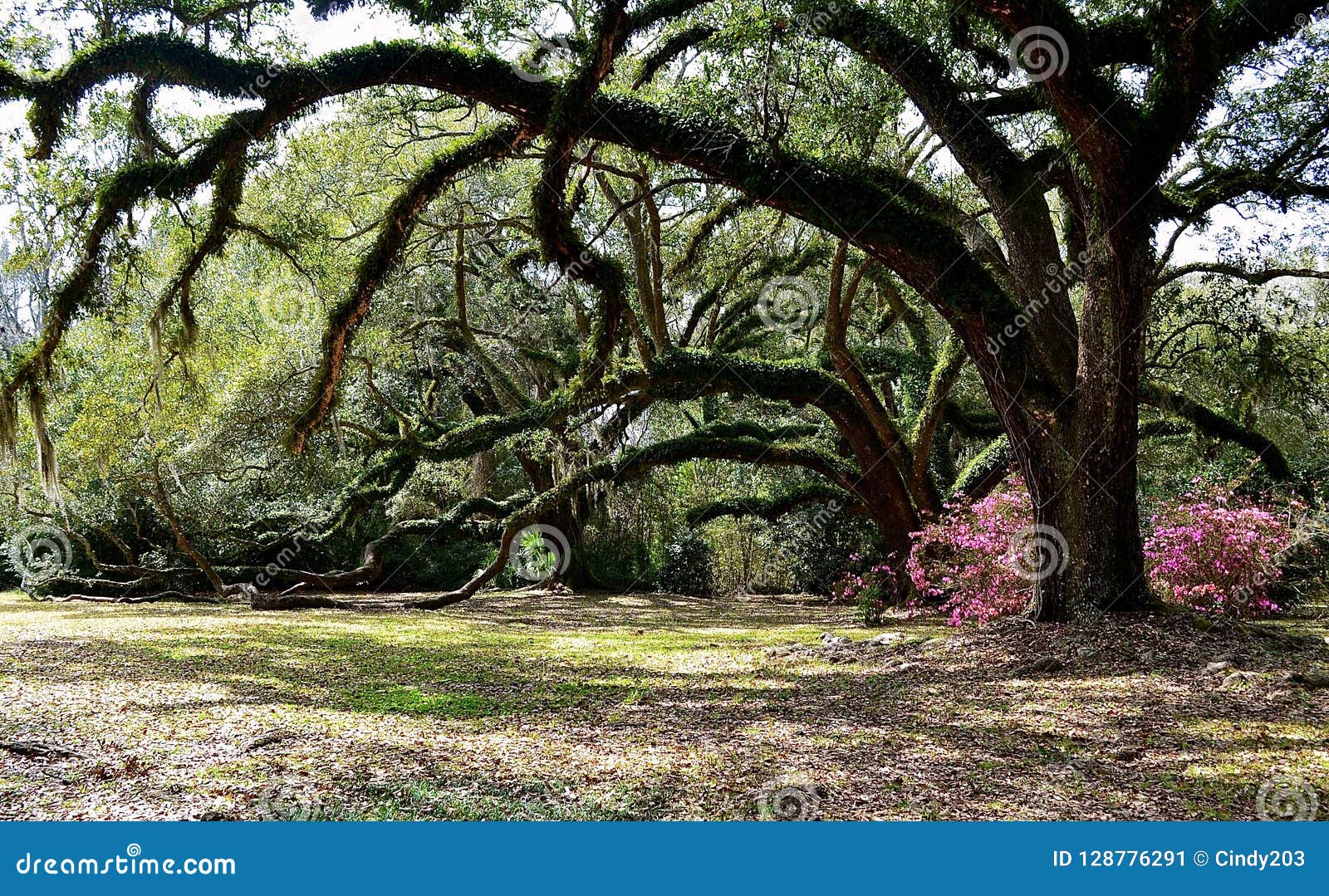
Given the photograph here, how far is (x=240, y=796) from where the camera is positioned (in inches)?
112

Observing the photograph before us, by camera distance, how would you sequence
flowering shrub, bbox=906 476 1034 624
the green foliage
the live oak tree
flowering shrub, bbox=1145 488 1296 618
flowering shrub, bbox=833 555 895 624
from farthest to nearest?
the green foliage
flowering shrub, bbox=833 555 895 624
flowering shrub, bbox=906 476 1034 624
flowering shrub, bbox=1145 488 1296 618
the live oak tree

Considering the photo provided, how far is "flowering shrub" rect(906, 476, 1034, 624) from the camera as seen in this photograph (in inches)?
295

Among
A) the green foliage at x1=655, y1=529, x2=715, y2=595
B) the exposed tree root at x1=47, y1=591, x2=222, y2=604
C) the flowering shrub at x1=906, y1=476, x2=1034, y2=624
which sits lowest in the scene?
the exposed tree root at x1=47, y1=591, x2=222, y2=604

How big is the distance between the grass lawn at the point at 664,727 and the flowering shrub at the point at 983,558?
0.63 meters

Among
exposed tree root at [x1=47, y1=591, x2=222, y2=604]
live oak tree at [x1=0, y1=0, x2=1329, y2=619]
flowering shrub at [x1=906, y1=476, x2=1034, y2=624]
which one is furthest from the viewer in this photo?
exposed tree root at [x1=47, y1=591, x2=222, y2=604]

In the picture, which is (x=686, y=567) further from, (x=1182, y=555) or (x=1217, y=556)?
(x=1217, y=556)

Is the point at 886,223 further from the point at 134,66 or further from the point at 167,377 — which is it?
the point at 167,377

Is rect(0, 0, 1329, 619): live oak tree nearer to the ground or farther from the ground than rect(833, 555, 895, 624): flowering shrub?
farther from the ground

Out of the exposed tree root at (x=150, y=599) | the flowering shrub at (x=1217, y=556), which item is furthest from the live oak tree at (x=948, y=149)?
the exposed tree root at (x=150, y=599)

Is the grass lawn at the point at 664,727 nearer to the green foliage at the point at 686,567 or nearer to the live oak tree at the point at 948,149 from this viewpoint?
the live oak tree at the point at 948,149

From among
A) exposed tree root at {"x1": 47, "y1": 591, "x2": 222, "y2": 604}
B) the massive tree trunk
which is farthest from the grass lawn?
exposed tree root at {"x1": 47, "y1": 591, "x2": 222, "y2": 604}

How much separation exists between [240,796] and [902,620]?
7480 millimetres

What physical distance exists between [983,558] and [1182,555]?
5.24ft

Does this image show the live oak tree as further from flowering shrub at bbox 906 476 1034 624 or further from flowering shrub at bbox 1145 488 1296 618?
flowering shrub at bbox 1145 488 1296 618
